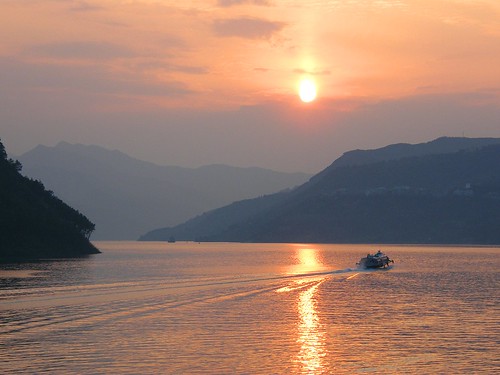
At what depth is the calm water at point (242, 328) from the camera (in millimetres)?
62781

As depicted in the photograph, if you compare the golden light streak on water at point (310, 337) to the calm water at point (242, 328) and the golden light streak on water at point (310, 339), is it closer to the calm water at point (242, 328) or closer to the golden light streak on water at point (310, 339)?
the golden light streak on water at point (310, 339)

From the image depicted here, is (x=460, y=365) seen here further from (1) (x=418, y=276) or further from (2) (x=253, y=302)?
(1) (x=418, y=276)

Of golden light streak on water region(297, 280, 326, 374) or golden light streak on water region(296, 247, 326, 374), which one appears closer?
golden light streak on water region(297, 280, 326, 374)

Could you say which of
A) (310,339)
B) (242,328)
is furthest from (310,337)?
(242,328)

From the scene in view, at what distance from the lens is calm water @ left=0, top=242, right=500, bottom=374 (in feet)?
206

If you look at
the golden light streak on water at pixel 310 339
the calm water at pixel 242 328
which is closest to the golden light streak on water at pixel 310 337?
the golden light streak on water at pixel 310 339

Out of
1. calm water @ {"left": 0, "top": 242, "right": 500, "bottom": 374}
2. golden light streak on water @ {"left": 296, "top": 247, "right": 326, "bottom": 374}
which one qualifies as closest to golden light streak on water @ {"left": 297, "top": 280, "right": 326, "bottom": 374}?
golden light streak on water @ {"left": 296, "top": 247, "right": 326, "bottom": 374}

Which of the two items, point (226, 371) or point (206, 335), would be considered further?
point (206, 335)

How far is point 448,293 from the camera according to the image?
128875mm

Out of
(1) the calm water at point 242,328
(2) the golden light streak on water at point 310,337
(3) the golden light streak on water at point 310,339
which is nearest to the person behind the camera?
(3) the golden light streak on water at point 310,339

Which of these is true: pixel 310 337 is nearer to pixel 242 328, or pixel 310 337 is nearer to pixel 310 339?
pixel 310 339

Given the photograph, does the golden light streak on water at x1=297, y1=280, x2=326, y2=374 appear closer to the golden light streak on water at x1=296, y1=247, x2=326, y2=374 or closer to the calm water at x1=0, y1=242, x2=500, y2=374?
the golden light streak on water at x1=296, y1=247, x2=326, y2=374

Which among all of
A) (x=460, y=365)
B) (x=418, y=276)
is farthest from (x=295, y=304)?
(x=418, y=276)

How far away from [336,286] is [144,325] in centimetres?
6684
